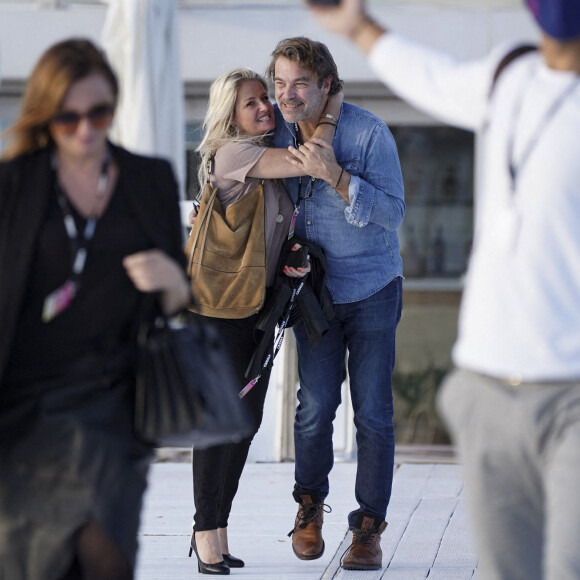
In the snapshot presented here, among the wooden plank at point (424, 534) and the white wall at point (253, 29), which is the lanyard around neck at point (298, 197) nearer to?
the wooden plank at point (424, 534)

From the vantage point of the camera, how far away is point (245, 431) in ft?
9.48

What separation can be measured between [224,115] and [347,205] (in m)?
0.54

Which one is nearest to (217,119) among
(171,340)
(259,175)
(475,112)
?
(259,175)

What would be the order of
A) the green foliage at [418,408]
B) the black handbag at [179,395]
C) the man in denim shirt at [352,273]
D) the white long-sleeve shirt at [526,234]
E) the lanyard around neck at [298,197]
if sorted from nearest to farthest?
the white long-sleeve shirt at [526,234] → the black handbag at [179,395] → the man in denim shirt at [352,273] → the lanyard around neck at [298,197] → the green foliage at [418,408]

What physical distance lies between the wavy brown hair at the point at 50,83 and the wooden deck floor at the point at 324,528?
2.13 m

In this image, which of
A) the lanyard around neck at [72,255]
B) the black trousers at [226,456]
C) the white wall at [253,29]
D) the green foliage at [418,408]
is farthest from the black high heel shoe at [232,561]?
the white wall at [253,29]

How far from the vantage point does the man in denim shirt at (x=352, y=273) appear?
433 cm

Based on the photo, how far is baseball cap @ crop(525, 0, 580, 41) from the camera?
7.75ft

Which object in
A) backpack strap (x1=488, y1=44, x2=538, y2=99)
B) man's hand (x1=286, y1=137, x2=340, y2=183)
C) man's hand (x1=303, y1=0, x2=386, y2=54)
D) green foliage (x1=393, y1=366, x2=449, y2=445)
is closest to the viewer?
backpack strap (x1=488, y1=44, x2=538, y2=99)

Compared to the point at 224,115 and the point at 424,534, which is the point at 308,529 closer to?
the point at 424,534

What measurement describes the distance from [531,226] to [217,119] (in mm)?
2203

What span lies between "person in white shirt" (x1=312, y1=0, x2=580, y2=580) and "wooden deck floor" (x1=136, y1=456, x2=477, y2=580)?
2.06m

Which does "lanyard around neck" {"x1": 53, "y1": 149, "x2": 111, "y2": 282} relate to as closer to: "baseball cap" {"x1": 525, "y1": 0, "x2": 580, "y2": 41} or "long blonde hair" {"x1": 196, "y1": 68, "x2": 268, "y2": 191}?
"baseball cap" {"x1": 525, "y1": 0, "x2": 580, "y2": 41}

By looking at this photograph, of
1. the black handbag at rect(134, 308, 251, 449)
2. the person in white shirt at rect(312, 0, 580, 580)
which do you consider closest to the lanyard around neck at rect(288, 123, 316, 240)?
the black handbag at rect(134, 308, 251, 449)
